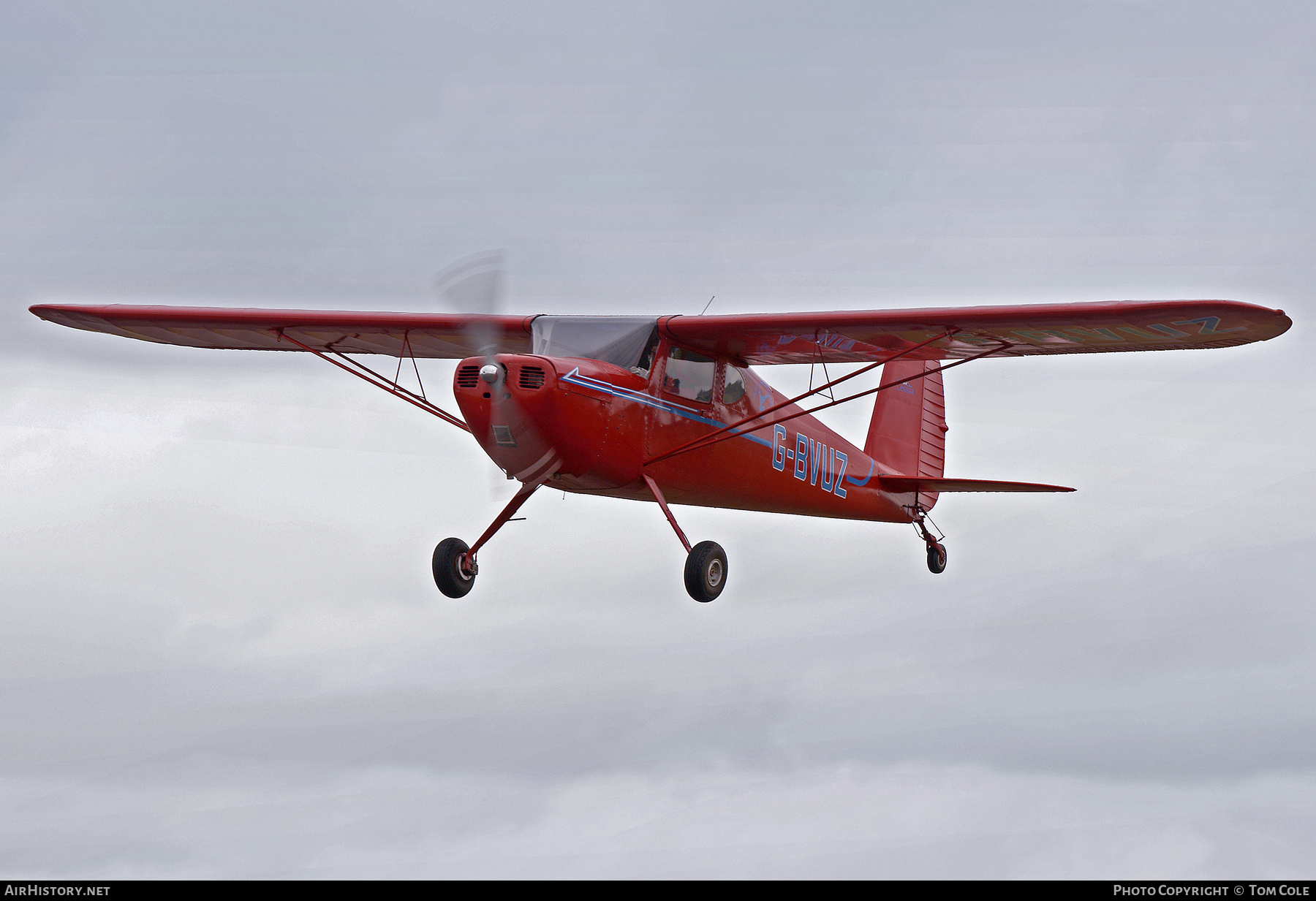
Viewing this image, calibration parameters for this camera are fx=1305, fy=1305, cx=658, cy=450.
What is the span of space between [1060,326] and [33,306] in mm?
11550

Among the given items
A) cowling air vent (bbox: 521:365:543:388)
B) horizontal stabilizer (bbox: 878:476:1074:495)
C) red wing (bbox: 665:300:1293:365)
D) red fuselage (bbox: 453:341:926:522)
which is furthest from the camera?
horizontal stabilizer (bbox: 878:476:1074:495)

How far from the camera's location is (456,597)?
1300 cm

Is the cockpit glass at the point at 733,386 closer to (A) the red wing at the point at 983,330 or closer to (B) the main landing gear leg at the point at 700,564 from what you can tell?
(A) the red wing at the point at 983,330

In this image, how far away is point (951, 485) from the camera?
53.8 ft

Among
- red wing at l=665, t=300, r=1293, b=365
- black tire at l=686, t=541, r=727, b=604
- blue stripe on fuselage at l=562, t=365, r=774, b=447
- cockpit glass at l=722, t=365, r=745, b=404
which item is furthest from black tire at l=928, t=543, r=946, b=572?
black tire at l=686, t=541, r=727, b=604

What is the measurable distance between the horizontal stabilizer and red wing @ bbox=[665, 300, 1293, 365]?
2.95 m

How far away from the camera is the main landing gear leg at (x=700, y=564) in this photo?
12516 mm

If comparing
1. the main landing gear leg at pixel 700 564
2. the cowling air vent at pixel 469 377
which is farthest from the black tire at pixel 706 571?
the cowling air vent at pixel 469 377

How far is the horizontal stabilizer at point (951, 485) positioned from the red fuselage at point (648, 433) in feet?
3.78

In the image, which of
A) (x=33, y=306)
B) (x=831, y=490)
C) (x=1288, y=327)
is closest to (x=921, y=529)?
(x=831, y=490)

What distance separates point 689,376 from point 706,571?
6.49 ft

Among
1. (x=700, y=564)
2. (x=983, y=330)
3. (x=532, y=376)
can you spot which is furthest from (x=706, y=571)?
(x=983, y=330)

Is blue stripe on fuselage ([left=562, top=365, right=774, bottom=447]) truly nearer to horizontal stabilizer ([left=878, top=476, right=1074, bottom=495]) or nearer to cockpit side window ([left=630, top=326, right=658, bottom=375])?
cockpit side window ([left=630, top=326, right=658, bottom=375])

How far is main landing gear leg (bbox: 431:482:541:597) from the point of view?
12.9 meters
